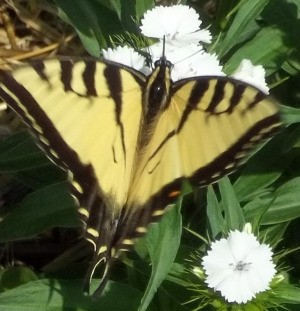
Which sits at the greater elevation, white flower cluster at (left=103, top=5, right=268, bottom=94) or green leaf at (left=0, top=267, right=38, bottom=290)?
white flower cluster at (left=103, top=5, right=268, bottom=94)

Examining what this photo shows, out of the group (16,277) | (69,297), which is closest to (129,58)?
(69,297)

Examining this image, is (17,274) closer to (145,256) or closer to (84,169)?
(145,256)

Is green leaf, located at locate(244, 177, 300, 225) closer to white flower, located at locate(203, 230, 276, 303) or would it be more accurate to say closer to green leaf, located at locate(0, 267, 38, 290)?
white flower, located at locate(203, 230, 276, 303)

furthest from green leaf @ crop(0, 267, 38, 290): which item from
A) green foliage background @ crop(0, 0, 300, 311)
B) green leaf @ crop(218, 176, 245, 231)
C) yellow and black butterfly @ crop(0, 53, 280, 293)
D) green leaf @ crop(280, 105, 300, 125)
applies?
green leaf @ crop(280, 105, 300, 125)

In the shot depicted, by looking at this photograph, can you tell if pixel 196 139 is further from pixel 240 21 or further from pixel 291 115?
pixel 240 21

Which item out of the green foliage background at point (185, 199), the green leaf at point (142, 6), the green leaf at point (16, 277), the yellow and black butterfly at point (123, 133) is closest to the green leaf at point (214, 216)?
the green foliage background at point (185, 199)

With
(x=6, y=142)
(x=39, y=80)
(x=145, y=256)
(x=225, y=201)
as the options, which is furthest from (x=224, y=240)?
(x=6, y=142)

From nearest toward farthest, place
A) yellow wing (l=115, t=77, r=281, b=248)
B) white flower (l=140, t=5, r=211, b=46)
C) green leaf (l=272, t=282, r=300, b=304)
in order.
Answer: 1. yellow wing (l=115, t=77, r=281, b=248)
2. green leaf (l=272, t=282, r=300, b=304)
3. white flower (l=140, t=5, r=211, b=46)
